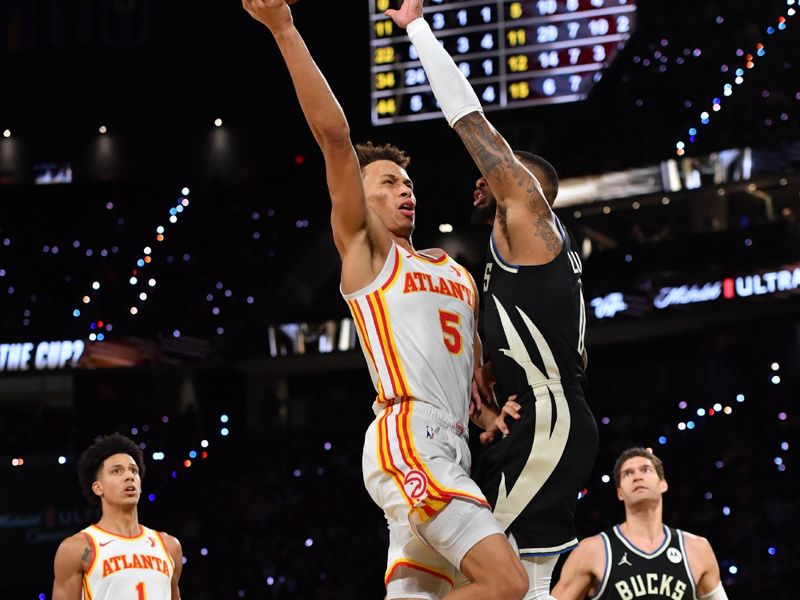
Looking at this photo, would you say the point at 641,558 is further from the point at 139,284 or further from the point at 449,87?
the point at 139,284

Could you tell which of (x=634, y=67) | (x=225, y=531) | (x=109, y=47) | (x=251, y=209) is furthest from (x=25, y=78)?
(x=634, y=67)

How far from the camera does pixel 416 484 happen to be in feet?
11.0

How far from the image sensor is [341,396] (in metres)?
15.5

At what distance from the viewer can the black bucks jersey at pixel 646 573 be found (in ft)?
19.5

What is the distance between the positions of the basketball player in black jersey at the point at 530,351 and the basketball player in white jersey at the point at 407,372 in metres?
0.14

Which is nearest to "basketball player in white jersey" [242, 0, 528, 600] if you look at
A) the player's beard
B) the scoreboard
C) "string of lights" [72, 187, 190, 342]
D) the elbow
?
the elbow

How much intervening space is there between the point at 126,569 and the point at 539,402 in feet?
11.3

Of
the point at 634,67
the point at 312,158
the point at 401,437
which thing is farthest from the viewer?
the point at 312,158

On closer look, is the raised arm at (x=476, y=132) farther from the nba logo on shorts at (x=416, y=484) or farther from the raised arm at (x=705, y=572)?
the raised arm at (x=705, y=572)

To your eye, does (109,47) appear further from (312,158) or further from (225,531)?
(225,531)

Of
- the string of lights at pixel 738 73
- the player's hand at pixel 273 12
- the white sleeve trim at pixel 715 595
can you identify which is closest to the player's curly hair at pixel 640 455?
the white sleeve trim at pixel 715 595

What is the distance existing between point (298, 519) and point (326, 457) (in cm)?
98

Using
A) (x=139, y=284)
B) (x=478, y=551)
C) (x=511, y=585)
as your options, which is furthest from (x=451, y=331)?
(x=139, y=284)

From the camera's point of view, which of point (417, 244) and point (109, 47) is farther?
point (109, 47)
